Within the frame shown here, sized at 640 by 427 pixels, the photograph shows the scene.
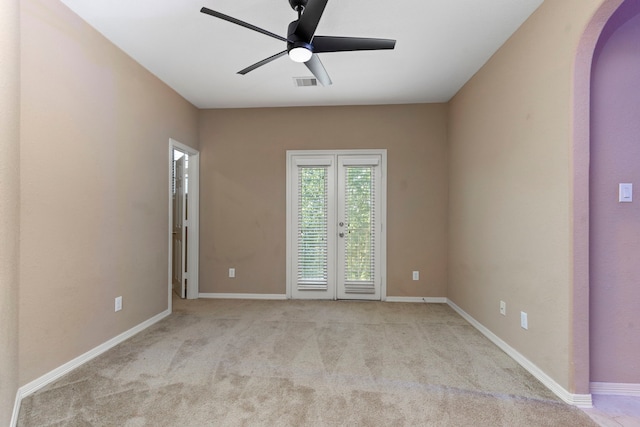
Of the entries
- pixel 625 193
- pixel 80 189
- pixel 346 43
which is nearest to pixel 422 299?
pixel 625 193

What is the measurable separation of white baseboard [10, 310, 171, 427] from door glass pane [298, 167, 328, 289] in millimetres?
1988

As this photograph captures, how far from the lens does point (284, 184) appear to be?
4184 millimetres

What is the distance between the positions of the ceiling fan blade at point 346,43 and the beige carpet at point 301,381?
7.68 feet

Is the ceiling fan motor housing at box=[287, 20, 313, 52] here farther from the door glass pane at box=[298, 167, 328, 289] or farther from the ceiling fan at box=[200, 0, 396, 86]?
the door glass pane at box=[298, 167, 328, 289]

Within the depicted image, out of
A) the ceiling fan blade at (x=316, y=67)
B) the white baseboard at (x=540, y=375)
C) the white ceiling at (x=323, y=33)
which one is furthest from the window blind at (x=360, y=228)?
the ceiling fan blade at (x=316, y=67)

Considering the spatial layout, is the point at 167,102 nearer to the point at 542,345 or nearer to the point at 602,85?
the point at 602,85

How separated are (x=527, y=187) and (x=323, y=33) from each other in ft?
6.87

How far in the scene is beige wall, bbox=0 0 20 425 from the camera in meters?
1.50

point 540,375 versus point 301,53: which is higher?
point 301,53

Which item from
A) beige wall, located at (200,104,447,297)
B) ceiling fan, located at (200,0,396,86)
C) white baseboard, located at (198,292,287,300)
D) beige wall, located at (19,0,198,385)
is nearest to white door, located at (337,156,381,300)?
beige wall, located at (200,104,447,297)

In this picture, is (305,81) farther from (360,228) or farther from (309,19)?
(360,228)

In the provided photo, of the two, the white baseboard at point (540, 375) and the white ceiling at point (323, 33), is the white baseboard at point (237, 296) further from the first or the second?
the white ceiling at point (323, 33)

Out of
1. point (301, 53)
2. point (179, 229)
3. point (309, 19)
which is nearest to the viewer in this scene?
point (309, 19)

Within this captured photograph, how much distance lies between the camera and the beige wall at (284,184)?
405cm
